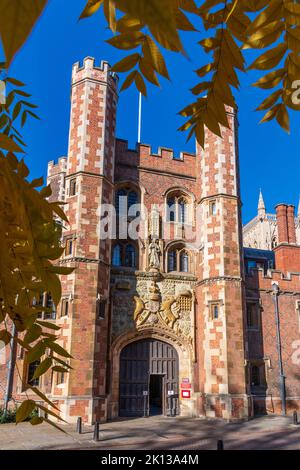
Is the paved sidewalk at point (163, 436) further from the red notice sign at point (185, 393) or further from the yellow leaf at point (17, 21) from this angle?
the yellow leaf at point (17, 21)

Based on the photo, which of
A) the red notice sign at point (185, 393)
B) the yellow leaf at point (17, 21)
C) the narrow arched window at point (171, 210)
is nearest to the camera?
the yellow leaf at point (17, 21)

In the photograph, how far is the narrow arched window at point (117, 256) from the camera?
20.8 m

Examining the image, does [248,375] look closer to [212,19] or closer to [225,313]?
[225,313]

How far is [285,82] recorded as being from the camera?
1.62 metres

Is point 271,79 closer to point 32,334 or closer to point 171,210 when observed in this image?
point 32,334

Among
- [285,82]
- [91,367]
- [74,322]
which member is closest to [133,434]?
[91,367]

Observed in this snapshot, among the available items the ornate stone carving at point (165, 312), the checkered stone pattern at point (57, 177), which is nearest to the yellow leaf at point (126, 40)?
the ornate stone carving at point (165, 312)

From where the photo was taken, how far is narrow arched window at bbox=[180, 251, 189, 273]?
21.8 meters

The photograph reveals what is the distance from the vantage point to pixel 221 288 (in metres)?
19.8

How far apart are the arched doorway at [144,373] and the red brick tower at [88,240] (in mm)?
1674

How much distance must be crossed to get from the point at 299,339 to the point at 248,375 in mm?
4754

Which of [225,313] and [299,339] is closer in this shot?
[225,313]

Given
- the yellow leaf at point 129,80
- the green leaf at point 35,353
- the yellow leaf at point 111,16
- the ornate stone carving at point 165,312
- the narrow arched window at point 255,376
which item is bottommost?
the narrow arched window at point 255,376
